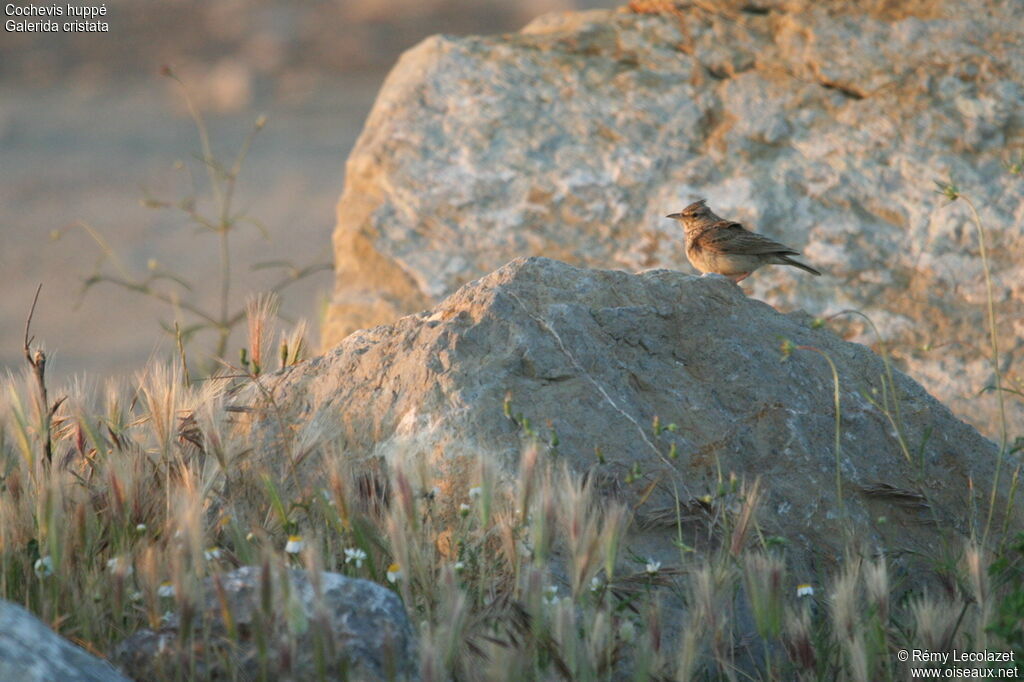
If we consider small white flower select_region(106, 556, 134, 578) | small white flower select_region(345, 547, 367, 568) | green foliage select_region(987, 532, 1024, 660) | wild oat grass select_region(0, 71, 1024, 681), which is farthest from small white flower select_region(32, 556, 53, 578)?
green foliage select_region(987, 532, 1024, 660)

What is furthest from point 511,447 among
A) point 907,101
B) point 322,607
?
point 907,101

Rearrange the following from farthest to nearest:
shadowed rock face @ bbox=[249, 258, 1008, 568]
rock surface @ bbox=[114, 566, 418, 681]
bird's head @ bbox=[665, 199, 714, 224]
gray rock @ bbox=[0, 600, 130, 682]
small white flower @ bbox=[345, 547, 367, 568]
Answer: bird's head @ bbox=[665, 199, 714, 224]
shadowed rock face @ bbox=[249, 258, 1008, 568]
small white flower @ bbox=[345, 547, 367, 568]
rock surface @ bbox=[114, 566, 418, 681]
gray rock @ bbox=[0, 600, 130, 682]

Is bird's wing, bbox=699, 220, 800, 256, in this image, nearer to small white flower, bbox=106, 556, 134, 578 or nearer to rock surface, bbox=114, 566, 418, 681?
rock surface, bbox=114, 566, 418, 681

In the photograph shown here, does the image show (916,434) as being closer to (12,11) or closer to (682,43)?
(682,43)

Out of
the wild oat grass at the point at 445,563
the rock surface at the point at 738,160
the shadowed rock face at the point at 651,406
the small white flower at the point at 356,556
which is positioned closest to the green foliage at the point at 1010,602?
the wild oat grass at the point at 445,563

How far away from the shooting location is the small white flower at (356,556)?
9.39ft

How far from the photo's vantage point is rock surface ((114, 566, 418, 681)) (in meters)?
2.43

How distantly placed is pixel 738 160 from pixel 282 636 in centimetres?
431

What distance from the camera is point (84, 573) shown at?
9.42 ft

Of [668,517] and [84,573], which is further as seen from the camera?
[668,517]

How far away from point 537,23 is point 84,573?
4.96 m

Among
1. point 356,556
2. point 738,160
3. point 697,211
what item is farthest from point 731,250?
point 356,556

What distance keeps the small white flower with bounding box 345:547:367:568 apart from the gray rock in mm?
640

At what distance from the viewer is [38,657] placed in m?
2.20
